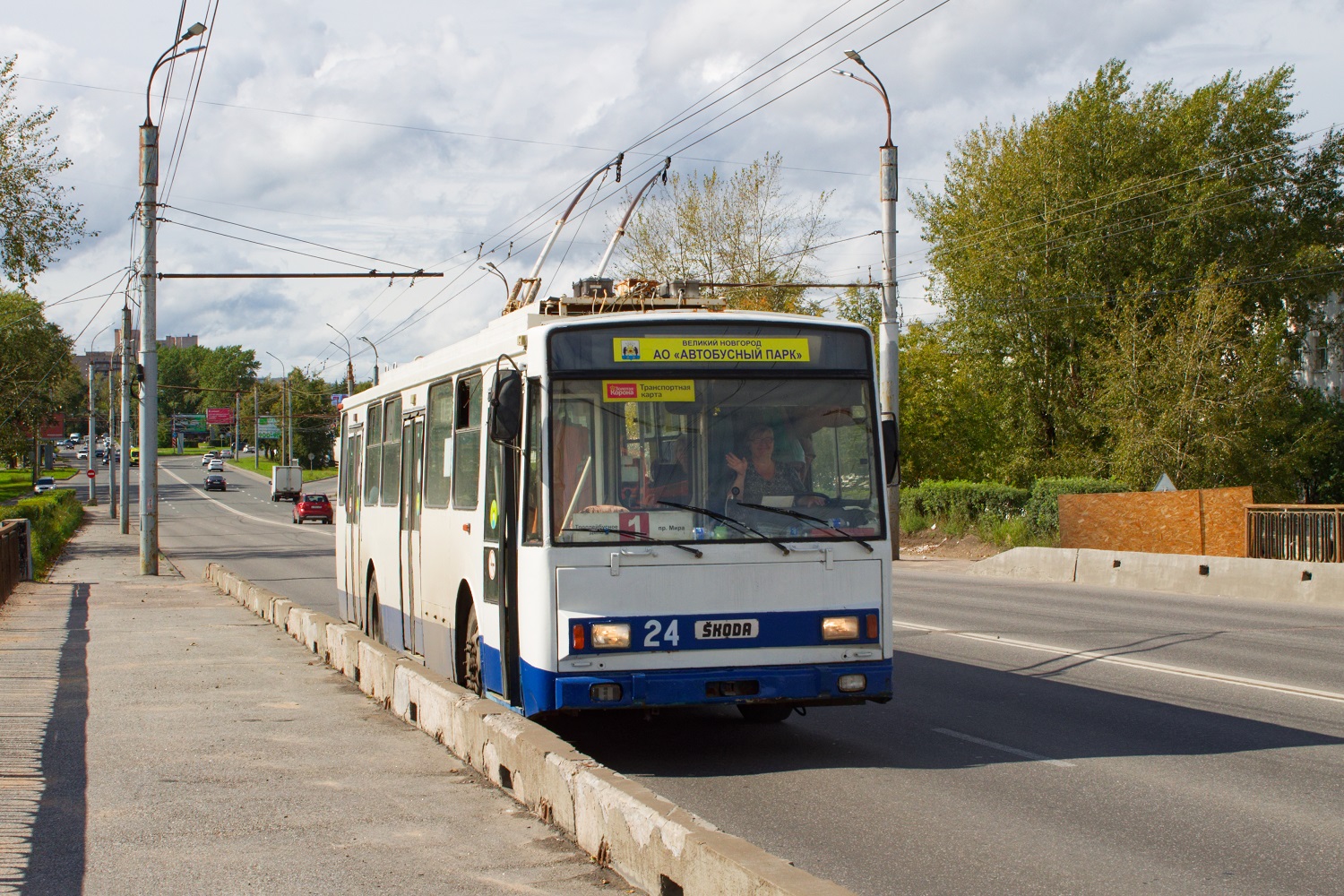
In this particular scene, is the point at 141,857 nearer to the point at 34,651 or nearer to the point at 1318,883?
the point at 1318,883

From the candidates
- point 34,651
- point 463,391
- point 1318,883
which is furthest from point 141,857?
point 34,651

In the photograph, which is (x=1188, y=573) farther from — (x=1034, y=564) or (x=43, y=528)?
(x=43, y=528)

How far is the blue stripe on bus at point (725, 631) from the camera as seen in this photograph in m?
7.65

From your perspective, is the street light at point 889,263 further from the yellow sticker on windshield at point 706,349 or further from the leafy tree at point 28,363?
the leafy tree at point 28,363

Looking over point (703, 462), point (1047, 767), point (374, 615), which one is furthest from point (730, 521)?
point (374, 615)

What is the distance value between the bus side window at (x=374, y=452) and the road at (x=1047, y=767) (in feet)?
15.0

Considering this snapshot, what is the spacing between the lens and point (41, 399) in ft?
260

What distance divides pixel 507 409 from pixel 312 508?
6035cm

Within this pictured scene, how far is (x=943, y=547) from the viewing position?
3431 centimetres

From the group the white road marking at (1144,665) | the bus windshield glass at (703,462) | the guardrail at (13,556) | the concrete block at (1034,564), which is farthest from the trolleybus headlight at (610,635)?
the concrete block at (1034,564)

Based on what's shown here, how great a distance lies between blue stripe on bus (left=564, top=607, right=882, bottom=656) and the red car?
6008cm

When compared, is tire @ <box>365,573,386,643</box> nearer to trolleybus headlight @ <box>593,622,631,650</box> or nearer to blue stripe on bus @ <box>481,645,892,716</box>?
blue stripe on bus @ <box>481,645,892,716</box>

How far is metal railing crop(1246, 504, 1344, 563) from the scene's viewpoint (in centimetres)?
2308

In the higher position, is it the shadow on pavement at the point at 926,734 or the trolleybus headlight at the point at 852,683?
the trolleybus headlight at the point at 852,683
